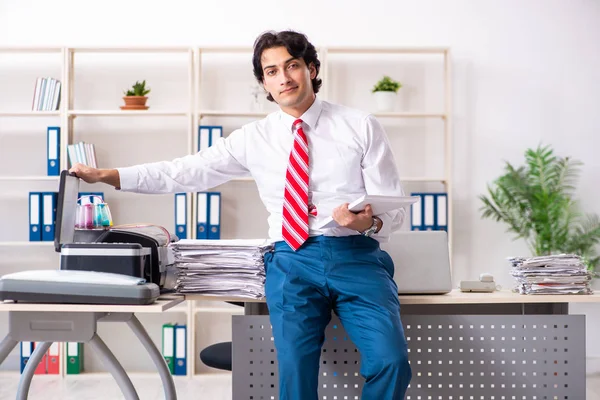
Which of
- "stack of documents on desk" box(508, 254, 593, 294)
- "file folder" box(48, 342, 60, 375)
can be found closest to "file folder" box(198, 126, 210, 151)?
"file folder" box(48, 342, 60, 375)

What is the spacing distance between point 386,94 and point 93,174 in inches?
99.1

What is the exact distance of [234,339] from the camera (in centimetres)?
212

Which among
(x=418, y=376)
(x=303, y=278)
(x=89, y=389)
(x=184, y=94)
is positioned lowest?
(x=89, y=389)

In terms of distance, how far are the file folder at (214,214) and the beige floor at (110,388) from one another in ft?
2.91

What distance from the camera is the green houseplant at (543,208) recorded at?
426 cm

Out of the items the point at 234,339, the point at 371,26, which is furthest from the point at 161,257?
the point at 371,26

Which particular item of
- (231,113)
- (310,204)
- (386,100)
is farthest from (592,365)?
(310,204)

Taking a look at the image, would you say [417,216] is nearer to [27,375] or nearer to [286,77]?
[286,77]

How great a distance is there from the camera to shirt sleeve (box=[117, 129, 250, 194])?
7.41ft

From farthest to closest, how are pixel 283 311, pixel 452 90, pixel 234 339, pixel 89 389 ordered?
pixel 452 90, pixel 89 389, pixel 234 339, pixel 283 311

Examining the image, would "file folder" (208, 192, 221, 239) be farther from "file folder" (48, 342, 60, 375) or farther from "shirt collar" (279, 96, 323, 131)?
"shirt collar" (279, 96, 323, 131)

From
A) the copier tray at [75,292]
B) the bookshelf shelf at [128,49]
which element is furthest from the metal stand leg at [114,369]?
the bookshelf shelf at [128,49]

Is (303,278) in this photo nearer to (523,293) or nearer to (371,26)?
(523,293)

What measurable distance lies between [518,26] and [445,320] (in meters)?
3.00
